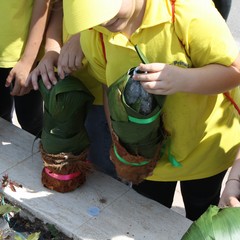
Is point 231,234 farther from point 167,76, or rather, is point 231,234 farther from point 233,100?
point 233,100

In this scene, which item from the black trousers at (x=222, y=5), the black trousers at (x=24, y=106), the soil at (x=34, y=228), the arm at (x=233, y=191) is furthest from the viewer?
the black trousers at (x=222, y=5)

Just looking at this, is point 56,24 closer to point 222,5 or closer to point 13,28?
point 13,28

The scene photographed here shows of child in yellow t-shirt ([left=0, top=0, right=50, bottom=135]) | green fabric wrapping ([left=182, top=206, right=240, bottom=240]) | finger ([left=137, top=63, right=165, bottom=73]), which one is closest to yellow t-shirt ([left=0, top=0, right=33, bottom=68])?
child in yellow t-shirt ([left=0, top=0, right=50, bottom=135])

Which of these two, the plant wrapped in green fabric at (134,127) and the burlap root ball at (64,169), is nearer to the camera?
the plant wrapped in green fabric at (134,127)

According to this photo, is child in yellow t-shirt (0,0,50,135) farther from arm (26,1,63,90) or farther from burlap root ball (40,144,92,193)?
burlap root ball (40,144,92,193)

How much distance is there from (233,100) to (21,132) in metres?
1.01

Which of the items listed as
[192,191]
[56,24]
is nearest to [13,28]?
[56,24]

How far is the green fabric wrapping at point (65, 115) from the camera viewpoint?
68.6 inches

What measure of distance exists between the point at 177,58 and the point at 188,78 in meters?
0.08

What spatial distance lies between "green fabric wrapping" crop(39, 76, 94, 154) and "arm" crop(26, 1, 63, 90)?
34 mm

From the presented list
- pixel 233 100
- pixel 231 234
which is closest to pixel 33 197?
pixel 233 100

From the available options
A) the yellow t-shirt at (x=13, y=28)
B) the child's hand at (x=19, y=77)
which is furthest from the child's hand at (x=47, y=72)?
the yellow t-shirt at (x=13, y=28)

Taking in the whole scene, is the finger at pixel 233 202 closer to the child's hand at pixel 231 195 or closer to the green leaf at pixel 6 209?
the child's hand at pixel 231 195

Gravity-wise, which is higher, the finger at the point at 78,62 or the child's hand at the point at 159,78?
the child's hand at the point at 159,78
